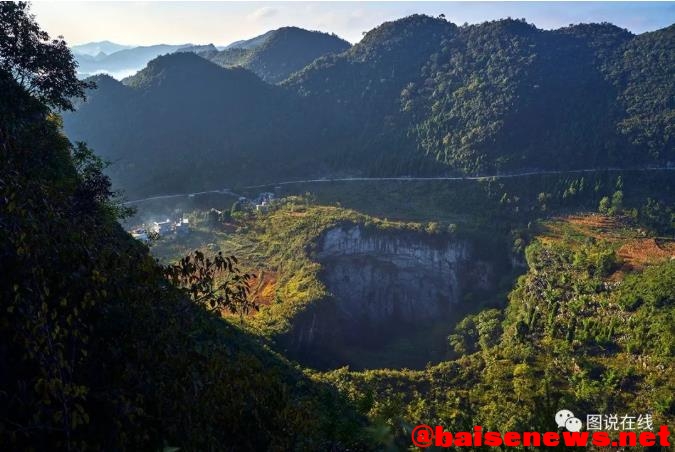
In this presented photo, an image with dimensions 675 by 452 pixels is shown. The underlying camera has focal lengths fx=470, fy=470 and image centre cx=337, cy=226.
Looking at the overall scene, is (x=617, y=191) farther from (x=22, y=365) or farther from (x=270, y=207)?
(x=22, y=365)

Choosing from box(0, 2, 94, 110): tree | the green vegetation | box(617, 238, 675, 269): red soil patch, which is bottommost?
the green vegetation

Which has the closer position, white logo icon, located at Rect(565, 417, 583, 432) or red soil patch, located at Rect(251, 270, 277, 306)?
white logo icon, located at Rect(565, 417, 583, 432)

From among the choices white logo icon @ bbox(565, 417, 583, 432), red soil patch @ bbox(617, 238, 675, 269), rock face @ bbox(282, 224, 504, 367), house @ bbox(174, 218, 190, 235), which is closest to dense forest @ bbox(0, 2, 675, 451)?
red soil patch @ bbox(617, 238, 675, 269)

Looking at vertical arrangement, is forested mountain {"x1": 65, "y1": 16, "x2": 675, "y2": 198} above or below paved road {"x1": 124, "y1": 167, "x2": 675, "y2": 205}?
above

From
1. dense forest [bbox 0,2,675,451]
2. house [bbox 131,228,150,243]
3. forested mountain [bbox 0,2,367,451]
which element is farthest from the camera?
house [bbox 131,228,150,243]

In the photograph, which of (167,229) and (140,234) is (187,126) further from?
(140,234)

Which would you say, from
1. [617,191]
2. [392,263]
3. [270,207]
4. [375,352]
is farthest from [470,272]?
[270,207]

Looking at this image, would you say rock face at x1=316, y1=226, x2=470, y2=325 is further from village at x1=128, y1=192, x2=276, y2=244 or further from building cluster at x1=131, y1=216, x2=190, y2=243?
building cluster at x1=131, y1=216, x2=190, y2=243

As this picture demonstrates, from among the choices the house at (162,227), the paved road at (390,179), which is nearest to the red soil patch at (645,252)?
the paved road at (390,179)

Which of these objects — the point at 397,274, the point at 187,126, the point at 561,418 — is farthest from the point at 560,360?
the point at 187,126
